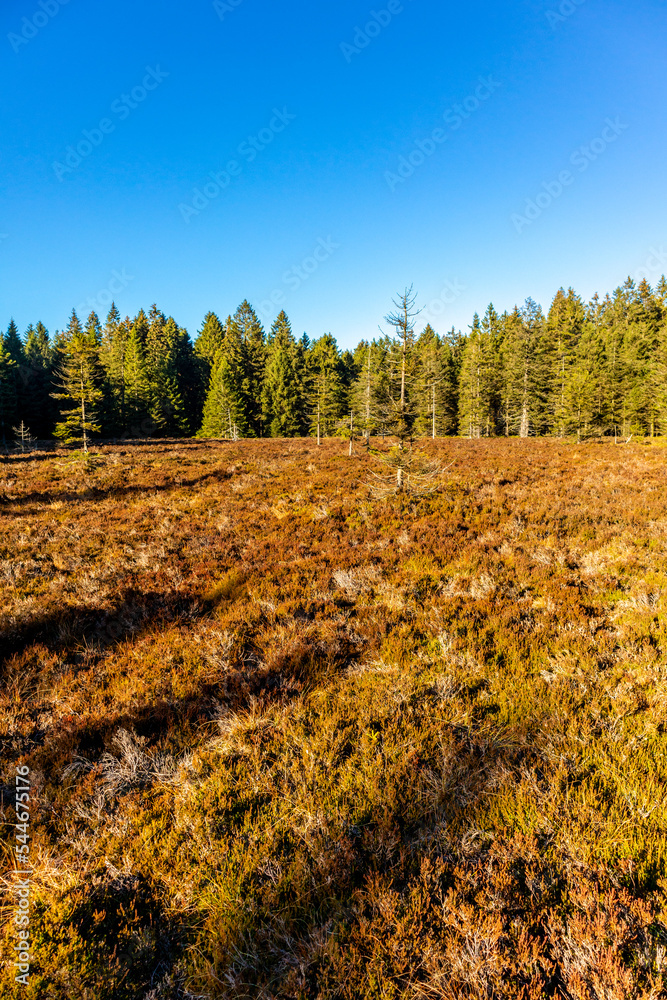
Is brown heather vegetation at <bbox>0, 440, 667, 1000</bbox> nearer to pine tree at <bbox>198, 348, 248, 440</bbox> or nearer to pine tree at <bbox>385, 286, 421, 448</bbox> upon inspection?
pine tree at <bbox>385, 286, 421, 448</bbox>

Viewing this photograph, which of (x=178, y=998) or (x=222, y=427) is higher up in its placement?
(x=222, y=427)

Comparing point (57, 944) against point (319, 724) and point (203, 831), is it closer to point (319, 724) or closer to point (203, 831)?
point (203, 831)

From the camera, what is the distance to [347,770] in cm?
358

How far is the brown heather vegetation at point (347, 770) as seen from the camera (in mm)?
2309

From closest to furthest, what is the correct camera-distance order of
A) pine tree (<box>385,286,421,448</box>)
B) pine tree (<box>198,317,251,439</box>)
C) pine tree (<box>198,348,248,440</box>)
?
pine tree (<box>385,286,421,448</box>)
pine tree (<box>198,348,248,440</box>)
pine tree (<box>198,317,251,439</box>)

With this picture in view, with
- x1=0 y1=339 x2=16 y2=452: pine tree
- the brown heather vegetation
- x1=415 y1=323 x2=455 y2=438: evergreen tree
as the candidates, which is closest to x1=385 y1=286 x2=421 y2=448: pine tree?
the brown heather vegetation

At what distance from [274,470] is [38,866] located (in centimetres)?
1735

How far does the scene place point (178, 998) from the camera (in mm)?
2244

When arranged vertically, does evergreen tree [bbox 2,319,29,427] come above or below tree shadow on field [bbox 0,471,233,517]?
above

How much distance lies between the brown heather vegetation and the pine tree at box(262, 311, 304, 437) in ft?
144

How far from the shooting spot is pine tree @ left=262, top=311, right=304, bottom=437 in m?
50.6

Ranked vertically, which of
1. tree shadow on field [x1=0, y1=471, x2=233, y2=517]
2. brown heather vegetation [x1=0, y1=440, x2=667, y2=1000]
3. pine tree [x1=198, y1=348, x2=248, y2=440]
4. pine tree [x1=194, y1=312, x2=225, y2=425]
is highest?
pine tree [x1=194, y1=312, x2=225, y2=425]

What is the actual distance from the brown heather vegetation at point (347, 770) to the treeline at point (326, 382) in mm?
25945

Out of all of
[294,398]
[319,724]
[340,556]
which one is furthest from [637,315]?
[319,724]
